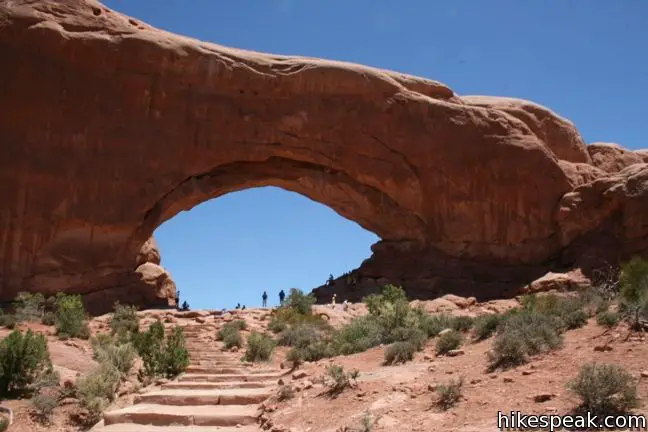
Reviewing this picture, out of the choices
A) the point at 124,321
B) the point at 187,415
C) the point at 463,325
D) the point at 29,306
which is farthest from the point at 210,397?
the point at 29,306

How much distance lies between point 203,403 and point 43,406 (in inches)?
99.2

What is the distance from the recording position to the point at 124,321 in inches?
685

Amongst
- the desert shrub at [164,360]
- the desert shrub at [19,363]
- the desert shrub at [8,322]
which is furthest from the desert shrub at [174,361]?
the desert shrub at [8,322]

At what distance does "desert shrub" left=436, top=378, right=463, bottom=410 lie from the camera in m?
6.81

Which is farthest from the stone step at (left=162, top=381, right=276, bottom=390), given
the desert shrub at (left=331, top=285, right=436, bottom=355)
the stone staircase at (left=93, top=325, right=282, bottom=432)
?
the desert shrub at (left=331, top=285, right=436, bottom=355)

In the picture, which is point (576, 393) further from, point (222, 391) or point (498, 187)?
point (498, 187)

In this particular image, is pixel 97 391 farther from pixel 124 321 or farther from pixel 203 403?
pixel 124 321

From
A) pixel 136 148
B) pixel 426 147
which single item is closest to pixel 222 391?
pixel 136 148

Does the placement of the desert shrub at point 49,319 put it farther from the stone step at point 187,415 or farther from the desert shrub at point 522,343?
the desert shrub at point 522,343

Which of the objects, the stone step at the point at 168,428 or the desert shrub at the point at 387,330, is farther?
the desert shrub at the point at 387,330

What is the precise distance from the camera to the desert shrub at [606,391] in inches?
221

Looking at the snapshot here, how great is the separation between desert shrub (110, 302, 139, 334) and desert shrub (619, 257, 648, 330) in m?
11.5

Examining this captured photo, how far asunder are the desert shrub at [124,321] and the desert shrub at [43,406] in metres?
5.75

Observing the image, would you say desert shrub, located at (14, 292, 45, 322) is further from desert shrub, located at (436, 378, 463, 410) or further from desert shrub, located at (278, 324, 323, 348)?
desert shrub, located at (436, 378, 463, 410)
